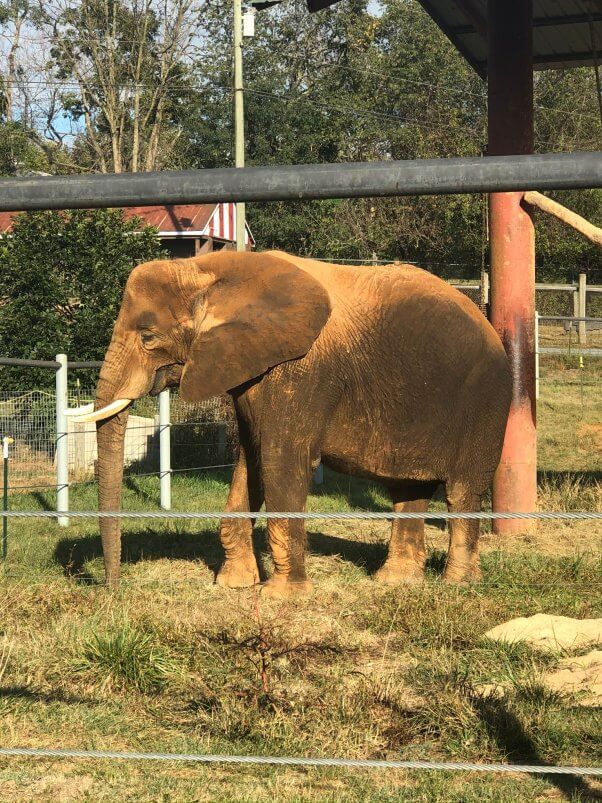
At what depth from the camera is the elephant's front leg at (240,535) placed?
780 cm

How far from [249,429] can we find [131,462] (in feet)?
17.6

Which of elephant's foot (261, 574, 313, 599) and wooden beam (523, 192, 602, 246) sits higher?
wooden beam (523, 192, 602, 246)

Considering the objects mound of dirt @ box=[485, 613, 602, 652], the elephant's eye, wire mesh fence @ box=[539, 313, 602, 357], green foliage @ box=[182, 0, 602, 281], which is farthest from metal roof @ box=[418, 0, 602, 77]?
green foliage @ box=[182, 0, 602, 281]

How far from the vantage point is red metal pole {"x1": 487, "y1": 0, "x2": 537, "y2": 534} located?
30.7ft

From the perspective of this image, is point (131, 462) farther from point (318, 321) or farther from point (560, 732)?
point (560, 732)

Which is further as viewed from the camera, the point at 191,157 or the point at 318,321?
the point at 191,157

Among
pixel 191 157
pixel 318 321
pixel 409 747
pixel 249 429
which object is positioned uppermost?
pixel 191 157

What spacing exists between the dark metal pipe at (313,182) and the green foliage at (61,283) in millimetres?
13198

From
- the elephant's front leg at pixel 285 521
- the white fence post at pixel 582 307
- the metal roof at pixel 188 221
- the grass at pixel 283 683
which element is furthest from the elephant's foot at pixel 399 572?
the metal roof at pixel 188 221

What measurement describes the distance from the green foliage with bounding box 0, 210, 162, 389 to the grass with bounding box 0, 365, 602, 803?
7547mm

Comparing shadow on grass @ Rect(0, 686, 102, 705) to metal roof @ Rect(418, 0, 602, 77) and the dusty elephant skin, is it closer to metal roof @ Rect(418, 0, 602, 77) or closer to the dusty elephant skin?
the dusty elephant skin

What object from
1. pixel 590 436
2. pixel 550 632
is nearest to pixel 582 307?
pixel 590 436

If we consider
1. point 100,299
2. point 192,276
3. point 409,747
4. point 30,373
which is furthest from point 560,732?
point 100,299

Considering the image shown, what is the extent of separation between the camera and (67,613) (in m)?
6.34
